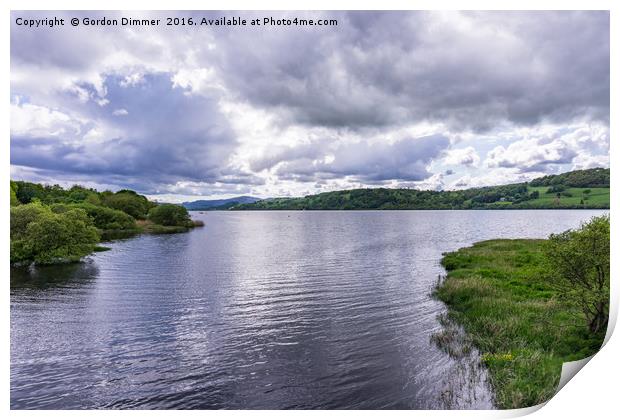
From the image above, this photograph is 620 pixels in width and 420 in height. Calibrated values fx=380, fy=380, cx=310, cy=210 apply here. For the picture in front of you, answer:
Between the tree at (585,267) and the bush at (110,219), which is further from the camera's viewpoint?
the bush at (110,219)

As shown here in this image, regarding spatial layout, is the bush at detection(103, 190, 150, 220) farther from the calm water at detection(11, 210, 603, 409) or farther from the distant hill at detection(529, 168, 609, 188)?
the distant hill at detection(529, 168, 609, 188)

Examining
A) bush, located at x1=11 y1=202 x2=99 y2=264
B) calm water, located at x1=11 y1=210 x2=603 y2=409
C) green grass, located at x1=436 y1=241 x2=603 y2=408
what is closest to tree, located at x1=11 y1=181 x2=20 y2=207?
bush, located at x1=11 y1=202 x2=99 y2=264

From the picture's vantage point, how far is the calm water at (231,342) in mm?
12117

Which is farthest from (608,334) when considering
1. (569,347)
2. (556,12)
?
(556,12)

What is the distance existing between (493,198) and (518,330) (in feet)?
151

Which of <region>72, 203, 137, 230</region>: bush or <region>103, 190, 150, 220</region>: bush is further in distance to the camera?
<region>72, 203, 137, 230</region>: bush

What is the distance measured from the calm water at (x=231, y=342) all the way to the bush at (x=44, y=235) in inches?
118

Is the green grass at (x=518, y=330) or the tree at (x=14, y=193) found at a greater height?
the tree at (x=14, y=193)

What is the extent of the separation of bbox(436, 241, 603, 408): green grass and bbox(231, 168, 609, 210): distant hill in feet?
24.2

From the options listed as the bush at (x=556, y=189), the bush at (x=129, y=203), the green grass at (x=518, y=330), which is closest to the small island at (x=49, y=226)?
the bush at (x=129, y=203)

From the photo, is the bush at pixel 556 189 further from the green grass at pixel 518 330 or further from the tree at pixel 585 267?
the tree at pixel 585 267

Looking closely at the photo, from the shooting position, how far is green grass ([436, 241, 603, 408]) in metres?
12.4

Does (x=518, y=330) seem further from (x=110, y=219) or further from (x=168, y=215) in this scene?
(x=168, y=215)
